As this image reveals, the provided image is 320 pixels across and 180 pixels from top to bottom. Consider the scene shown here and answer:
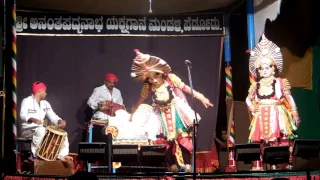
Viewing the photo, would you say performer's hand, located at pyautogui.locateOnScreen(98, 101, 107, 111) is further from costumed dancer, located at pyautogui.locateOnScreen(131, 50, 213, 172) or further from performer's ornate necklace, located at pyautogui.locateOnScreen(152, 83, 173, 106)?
performer's ornate necklace, located at pyautogui.locateOnScreen(152, 83, 173, 106)

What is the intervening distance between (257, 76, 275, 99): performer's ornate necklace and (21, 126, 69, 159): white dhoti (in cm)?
413

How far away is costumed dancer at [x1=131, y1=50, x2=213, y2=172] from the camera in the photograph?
39.3 ft

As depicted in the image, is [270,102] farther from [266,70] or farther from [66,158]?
[66,158]

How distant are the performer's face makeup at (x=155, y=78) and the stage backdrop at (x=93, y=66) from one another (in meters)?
0.33

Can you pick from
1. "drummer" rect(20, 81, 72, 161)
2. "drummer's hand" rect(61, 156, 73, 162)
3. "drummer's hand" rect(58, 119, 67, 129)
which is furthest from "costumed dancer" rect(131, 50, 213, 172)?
"drummer's hand" rect(61, 156, 73, 162)

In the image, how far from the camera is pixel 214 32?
499 inches

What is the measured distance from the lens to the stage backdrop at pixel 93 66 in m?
11.9

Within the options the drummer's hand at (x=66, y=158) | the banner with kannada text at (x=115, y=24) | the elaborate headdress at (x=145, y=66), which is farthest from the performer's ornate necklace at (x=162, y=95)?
the drummer's hand at (x=66, y=158)

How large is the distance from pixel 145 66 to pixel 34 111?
2.59 meters

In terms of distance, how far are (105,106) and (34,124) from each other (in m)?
1.51

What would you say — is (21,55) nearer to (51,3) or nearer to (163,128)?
(51,3)

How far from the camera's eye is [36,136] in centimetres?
1120

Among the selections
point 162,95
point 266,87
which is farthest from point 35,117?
point 266,87

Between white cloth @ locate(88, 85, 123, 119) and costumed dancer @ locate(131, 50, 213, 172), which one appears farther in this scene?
costumed dancer @ locate(131, 50, 213, 172)
